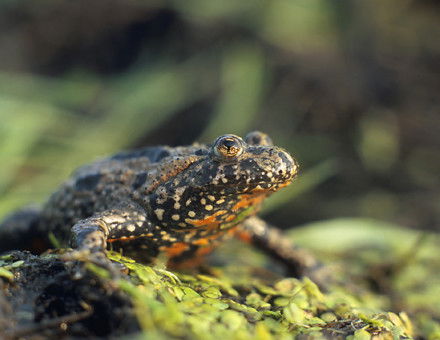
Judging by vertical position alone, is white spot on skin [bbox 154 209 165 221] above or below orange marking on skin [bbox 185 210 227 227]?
above

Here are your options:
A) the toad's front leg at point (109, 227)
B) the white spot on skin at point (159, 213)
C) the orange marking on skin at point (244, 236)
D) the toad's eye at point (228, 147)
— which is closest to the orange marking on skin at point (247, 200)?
the toad's eye at point (228, 147)

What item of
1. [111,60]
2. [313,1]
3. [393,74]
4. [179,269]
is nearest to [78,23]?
[111,60]

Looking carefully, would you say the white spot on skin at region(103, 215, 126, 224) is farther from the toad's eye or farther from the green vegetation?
the toad's eye

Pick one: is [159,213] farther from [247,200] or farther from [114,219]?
[247,200]

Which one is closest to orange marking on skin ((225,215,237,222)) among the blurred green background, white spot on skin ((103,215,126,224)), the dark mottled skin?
the dark mottled skin

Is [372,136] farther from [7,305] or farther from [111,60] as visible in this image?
[7,305]

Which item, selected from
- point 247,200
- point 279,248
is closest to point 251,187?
point 247,200
